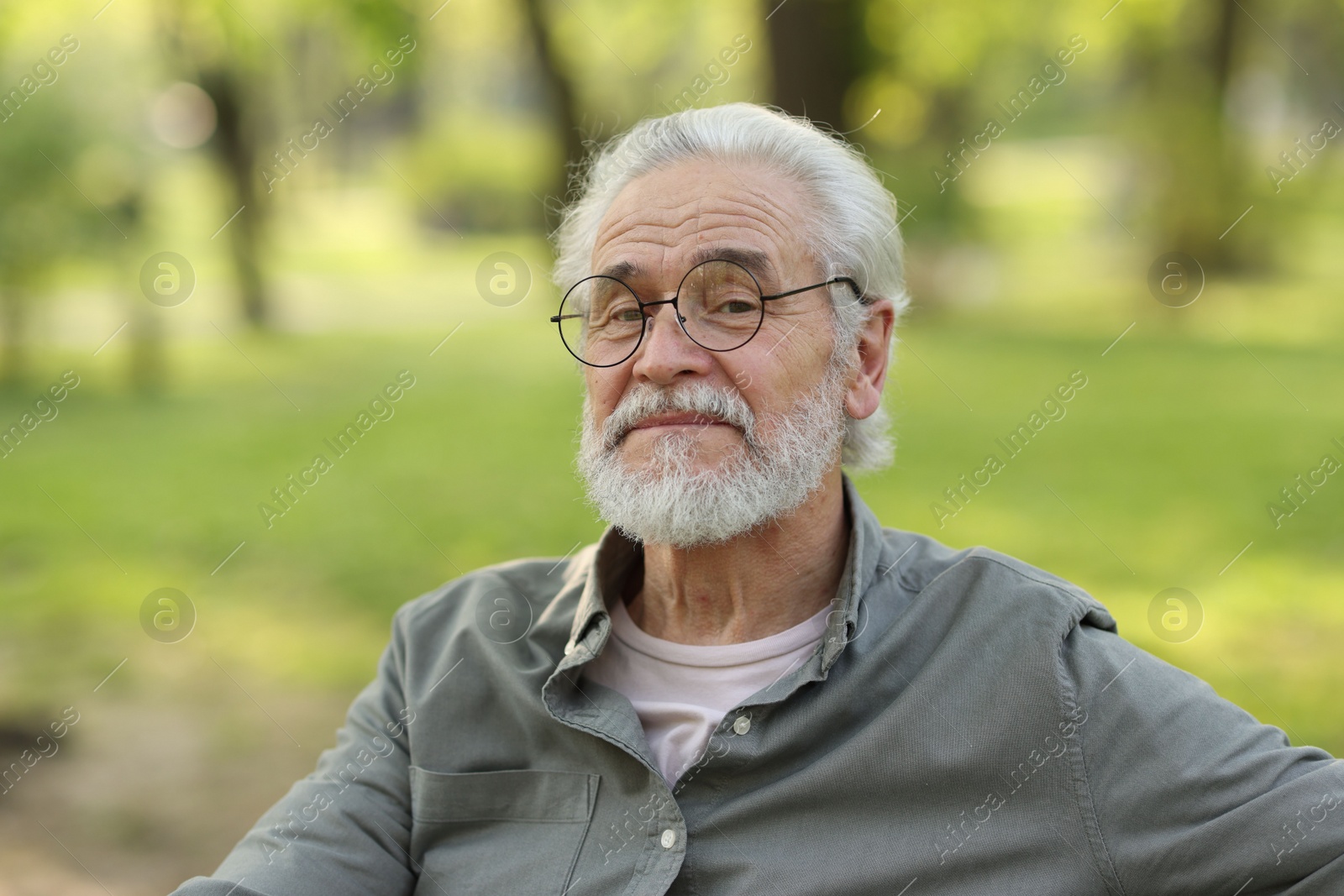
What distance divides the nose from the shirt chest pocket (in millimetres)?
850

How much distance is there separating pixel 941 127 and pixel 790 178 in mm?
17963

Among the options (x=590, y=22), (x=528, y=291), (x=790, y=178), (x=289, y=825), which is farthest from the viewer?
(x=590, y=22)

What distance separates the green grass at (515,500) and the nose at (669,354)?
96 centimetres

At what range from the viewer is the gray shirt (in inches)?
79.4

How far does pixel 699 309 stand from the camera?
99.2 inches

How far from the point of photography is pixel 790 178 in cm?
266

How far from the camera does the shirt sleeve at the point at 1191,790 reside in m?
1.91

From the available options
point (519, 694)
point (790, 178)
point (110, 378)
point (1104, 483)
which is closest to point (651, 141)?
point (790, 178)

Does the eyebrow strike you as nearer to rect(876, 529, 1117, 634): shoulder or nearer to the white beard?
the white beard

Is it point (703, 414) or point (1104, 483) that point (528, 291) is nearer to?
point (1104, 483)

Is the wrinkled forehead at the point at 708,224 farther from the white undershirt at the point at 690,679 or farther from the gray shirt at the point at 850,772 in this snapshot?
the white undershirt at the point at 690,679

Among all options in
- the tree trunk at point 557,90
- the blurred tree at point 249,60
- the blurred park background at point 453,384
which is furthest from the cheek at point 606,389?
the tree trunk at point 557,90

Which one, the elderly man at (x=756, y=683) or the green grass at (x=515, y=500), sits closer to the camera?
the elderly man at (x=756, y=683)

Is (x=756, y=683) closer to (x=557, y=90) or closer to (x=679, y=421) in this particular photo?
(x=679, y=421)
